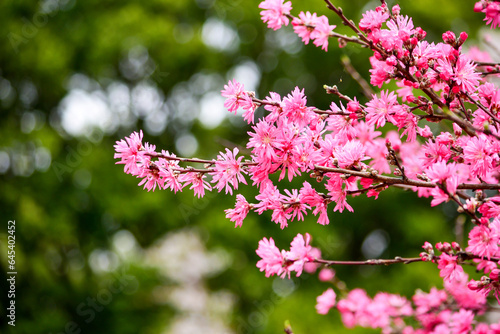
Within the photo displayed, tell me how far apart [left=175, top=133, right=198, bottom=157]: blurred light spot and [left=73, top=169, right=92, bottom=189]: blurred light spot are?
5.05 ft

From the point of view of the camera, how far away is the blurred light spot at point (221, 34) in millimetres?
6268

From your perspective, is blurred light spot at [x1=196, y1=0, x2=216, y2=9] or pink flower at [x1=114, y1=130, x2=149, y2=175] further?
blurred light spot at [x1=196, y1=0, x2=216, y2=9]

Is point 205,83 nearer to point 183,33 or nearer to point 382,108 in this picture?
point 183,33

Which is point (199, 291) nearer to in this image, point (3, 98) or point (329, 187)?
point (3, 98)

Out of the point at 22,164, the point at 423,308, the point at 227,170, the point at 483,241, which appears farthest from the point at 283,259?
the point at 22,164

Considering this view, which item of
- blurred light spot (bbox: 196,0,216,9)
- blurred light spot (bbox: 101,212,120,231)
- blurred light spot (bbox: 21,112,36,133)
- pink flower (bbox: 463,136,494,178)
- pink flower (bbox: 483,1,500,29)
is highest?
pink flower (bbox: 483,1,500,29)

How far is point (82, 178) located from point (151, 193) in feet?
2.65

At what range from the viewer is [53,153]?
4.64m

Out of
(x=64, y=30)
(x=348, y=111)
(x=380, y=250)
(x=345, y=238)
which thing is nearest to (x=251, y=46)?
(x=64, y=30)

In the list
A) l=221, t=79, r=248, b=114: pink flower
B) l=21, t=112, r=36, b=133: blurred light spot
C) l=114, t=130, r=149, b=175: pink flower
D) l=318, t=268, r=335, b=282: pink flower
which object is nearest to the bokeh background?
l=21, t=112, r=36, b=133: blurred light spot

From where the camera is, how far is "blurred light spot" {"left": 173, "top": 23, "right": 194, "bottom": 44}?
19.0 feet

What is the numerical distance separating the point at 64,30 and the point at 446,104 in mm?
Result: 4887

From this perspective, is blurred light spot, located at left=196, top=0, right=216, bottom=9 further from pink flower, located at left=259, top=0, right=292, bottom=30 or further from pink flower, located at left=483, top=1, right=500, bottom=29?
pink flower, located at left=483, top=1, right=500, bottom=29

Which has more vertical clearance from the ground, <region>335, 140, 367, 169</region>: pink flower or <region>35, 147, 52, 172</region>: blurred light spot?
<region>335, 140, 367, 169</region>: pink flower
